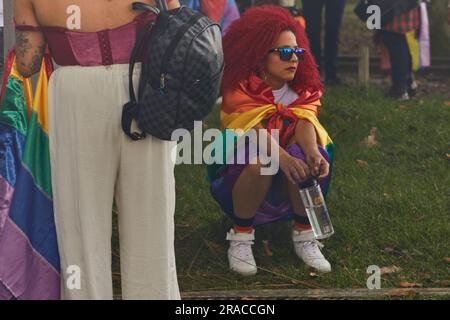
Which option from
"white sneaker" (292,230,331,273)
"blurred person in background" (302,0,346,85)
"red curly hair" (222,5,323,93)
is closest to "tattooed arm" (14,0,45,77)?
"red curly hair" (222,5,323,93)

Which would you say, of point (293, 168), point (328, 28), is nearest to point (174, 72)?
point (293, 168)

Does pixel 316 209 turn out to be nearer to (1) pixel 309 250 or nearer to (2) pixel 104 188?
(1) pixel 309 250

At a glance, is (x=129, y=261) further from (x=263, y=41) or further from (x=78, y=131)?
(x=263, y=41)

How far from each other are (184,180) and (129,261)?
2844 mm

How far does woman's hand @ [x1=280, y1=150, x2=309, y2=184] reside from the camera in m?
5.74

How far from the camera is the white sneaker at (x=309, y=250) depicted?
234 inches

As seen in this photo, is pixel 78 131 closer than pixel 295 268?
Yes

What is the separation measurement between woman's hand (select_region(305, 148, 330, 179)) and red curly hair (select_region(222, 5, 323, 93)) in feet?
1.17

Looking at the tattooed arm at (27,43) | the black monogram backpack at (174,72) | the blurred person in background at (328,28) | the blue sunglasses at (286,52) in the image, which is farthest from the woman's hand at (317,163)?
the blurred person in background at (328,28)

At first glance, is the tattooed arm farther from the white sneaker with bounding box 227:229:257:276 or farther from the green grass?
the white sneaker with bounding box 227:229:257:276

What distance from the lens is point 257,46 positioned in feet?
19.1

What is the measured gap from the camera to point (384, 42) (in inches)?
376

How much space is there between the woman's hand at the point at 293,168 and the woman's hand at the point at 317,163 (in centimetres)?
4

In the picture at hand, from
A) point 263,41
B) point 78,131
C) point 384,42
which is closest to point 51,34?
point 78,131
